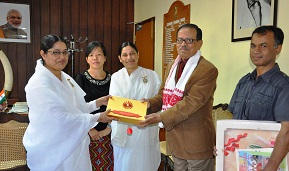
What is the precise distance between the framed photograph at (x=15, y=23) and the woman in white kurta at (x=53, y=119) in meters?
2.87

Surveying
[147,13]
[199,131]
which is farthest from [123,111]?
[147,13]

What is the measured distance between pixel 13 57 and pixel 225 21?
130 inches

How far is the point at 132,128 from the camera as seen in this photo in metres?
2.53

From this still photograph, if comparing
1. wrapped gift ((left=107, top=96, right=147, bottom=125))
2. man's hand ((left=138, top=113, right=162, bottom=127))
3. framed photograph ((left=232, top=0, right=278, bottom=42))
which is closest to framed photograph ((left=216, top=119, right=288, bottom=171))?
man's hand ((left=138, top=113, right=162, bottom=127))

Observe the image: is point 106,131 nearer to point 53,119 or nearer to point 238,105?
point 53,119

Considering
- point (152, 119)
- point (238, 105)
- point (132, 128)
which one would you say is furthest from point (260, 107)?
point (132, 128)

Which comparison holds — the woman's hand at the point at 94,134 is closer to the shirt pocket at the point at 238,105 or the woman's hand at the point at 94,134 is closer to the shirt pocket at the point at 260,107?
the shirt pocket at the point at 238,105

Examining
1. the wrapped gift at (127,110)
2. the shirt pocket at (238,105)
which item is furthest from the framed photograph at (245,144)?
the wrapped gift at (127,110)

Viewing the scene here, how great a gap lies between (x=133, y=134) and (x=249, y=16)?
1439 mm

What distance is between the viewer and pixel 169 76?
193 centimetres

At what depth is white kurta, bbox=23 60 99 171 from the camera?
5.54 ft

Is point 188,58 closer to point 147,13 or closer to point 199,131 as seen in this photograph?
point 199,131

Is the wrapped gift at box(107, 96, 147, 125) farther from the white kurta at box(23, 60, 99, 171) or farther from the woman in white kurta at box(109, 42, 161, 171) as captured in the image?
the woman in white kurta at box(109, 42, 161, 171)

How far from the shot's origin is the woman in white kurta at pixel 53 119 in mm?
1692
